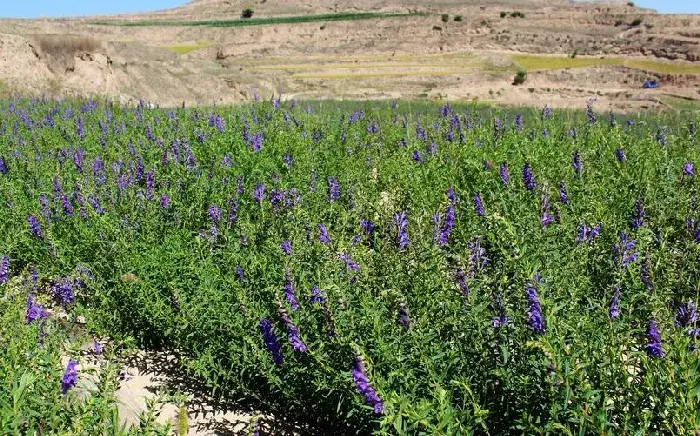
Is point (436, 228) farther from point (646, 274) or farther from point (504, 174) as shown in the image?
point (504, 174)

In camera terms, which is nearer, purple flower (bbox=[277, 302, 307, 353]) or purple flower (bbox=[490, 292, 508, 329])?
purple flower (bbox=[490, 292, 508, 329])

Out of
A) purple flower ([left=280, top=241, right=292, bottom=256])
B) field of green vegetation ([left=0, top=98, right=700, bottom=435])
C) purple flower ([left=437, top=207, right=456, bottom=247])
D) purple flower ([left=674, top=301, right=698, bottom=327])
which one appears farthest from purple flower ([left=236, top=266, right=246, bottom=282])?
purple flower ([left=674, top=301, right=698, bottom=327])

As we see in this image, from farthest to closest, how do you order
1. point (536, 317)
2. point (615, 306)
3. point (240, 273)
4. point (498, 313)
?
point (240, 273)
point (615, 306)
point (498, 313)
point (536, 317)

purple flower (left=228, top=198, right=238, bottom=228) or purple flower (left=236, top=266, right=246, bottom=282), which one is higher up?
purple flower (left=228, top=198, right=238, bottom=228)

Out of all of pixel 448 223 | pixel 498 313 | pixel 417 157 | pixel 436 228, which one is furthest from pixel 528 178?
pixel 498 313

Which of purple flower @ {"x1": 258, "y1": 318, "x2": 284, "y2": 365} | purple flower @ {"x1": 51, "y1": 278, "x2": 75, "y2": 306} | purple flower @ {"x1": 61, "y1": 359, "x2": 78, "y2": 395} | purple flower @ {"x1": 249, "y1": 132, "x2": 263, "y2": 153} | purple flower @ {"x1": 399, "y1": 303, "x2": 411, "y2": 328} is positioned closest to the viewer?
purple flower @ {"x1": 61, "y1": 359, "x2": 78, "y2": 395}

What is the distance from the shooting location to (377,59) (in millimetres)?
63344

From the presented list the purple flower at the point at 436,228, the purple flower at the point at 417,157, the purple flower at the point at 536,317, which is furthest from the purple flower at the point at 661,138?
the purple flower at the point at 536,317

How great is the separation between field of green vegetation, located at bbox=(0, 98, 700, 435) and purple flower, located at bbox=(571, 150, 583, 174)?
0.05 meters

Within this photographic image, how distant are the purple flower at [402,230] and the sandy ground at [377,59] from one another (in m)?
10.2

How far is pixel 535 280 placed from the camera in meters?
2.40

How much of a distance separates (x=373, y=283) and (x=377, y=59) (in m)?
62.2

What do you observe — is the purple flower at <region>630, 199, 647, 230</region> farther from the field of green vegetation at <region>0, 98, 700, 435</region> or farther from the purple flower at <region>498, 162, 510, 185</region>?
the purple flower at <region>498, 162, 510, 185</region>

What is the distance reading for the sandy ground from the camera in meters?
26.6
